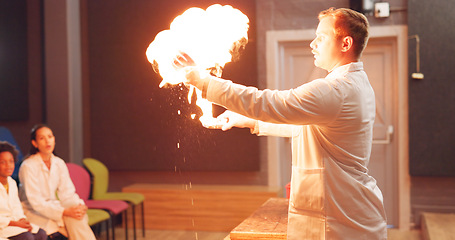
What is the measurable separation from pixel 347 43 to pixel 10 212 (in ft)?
9.42

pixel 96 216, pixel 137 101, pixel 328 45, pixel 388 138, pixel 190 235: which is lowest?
pixel 190 235

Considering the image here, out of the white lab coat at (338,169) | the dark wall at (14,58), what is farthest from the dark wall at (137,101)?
the white lab coat at (338,169)

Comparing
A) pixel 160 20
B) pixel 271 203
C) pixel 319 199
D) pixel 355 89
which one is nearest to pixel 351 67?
pixel 355 89

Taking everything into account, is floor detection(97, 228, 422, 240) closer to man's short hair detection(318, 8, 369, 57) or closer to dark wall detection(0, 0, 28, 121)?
dark wall detection(0, 0, 28, 121)

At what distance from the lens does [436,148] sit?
5.76 m

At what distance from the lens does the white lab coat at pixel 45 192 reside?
418cm

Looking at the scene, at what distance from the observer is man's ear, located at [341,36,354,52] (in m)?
1.91

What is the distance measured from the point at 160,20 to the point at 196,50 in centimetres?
402

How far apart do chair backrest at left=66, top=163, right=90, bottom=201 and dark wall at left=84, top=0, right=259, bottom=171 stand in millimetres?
1128

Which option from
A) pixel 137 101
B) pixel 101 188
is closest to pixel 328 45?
pixel 101 188

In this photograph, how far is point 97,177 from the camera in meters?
5.58

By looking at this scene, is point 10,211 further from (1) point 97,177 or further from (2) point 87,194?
(1) point 97,177

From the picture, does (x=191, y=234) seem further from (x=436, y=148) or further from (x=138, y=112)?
(x=436, y=148)

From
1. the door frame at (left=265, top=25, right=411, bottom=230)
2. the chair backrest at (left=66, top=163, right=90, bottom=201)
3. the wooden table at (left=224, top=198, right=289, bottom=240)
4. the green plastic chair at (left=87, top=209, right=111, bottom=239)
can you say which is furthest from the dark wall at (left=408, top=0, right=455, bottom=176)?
the chair backrest at (left=66, top=163, right=90, bottom=201)
